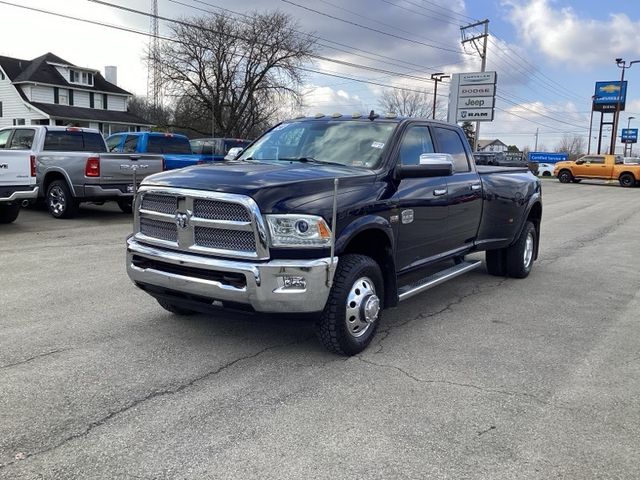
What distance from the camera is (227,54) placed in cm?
3872

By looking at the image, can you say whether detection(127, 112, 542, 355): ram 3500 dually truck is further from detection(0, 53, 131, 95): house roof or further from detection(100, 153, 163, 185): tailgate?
detection(0, 53, 131, 95): house roof

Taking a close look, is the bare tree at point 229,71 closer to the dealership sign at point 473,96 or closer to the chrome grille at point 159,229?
the dealership sign at point 473,96

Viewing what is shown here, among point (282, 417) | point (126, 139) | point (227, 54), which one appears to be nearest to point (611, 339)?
point (282, 417)

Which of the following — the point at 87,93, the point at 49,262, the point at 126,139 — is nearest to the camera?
the point at 49,262

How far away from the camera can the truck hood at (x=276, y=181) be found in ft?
13.1

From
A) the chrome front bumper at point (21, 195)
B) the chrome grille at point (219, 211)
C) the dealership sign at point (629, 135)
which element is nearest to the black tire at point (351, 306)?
the chrome grille at point (219, 211)

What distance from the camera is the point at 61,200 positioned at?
1204 centimetres

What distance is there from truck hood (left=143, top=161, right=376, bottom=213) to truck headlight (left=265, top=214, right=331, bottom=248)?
2.8 inches

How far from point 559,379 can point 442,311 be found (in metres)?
1.87

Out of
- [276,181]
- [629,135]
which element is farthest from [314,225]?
[629,135]

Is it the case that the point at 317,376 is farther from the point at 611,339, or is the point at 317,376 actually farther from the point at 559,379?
the point at 611,339

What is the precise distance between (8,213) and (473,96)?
34954 mm

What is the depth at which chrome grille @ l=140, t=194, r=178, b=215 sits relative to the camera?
4.37 m

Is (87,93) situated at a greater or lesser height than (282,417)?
greater
